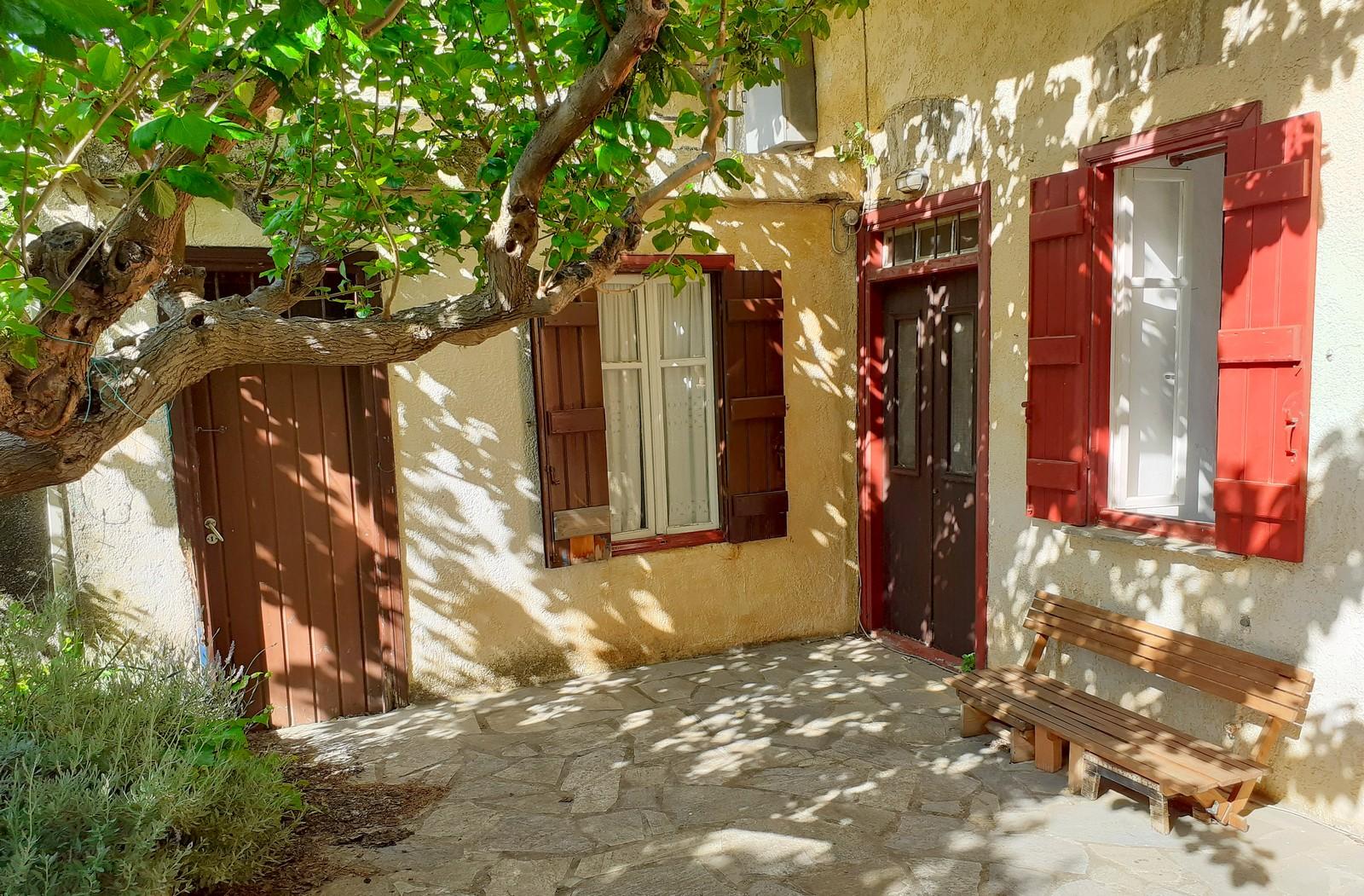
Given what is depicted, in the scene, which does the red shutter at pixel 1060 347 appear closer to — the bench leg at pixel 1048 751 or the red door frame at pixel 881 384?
the red door frame at pixel 881 384

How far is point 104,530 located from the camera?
459cm

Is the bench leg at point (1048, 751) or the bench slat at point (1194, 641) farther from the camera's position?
the bench leg at point (1048, 751)

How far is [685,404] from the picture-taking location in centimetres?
591

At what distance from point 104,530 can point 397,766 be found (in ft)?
6.14

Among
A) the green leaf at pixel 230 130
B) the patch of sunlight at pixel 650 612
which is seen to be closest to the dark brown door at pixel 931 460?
the patch of sunlight at pixel 650 612

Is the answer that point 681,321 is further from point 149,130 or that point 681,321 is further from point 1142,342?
point 149,130

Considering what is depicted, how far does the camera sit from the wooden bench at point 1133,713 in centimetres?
340

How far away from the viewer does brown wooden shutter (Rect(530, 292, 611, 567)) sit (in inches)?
209

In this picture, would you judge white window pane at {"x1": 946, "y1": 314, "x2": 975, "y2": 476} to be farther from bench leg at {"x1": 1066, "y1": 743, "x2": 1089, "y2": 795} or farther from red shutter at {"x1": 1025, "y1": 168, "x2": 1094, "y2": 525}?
bench leg at {"x1": 1066, "y1": 743, "x2": 1089, "y2": 795}

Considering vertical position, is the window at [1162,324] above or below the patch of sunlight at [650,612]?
above

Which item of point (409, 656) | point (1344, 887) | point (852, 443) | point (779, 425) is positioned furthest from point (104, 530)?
point (1344, 887)

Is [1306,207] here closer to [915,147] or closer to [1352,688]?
[1352,688]

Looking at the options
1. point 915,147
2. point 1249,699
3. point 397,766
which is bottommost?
point 397,766

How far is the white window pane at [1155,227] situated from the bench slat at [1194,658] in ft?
5.34
